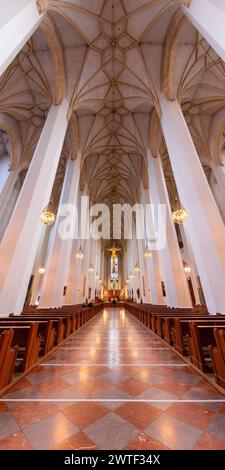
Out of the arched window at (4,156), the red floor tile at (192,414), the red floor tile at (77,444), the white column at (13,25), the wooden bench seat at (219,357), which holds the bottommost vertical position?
the red floor tile at (77,444)

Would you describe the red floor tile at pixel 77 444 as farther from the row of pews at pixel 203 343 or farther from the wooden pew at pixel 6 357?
the row of pews at pixel 203 343

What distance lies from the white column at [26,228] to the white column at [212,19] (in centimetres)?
636

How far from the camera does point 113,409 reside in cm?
225

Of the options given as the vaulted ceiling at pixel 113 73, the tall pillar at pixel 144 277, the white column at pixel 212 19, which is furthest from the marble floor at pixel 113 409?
the tall pillar at pixel 144 277

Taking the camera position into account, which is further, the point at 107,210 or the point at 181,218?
the point at 107,210

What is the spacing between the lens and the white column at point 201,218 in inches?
261

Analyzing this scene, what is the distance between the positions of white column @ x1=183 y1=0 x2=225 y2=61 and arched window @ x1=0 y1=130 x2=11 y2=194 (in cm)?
1393

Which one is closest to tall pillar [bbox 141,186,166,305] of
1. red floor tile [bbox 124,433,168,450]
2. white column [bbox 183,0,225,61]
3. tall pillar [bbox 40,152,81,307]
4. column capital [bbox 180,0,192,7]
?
tall pillar [bbox 40,152,81,307]

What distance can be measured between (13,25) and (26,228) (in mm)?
5545

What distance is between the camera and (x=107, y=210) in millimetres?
27938
